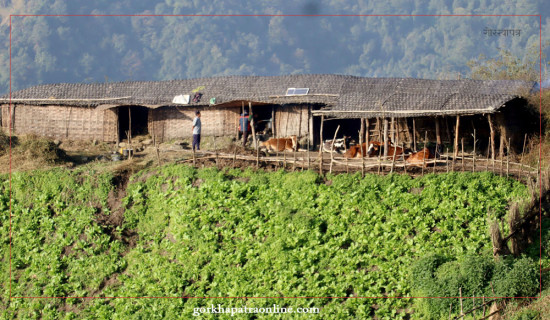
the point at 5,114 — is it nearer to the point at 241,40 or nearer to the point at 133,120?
the point at 133,120

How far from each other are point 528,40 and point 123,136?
2691 inches

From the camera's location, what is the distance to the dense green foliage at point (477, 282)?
1434cm

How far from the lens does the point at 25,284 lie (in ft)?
56.0

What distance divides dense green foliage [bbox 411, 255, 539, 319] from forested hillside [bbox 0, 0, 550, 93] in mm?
67246

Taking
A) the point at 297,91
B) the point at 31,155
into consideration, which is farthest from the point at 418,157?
the point at 31,155

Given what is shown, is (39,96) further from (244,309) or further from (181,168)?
(244,309)

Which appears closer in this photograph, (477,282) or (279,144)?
(477,282)

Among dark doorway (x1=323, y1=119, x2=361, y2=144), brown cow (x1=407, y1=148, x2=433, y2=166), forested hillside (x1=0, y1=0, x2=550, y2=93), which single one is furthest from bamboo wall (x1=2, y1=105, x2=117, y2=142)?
forested hillside (x1=0, y1=0, x2=550, y2=93)

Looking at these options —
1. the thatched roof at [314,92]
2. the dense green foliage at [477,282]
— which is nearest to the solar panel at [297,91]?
the thatched roof at [314,92]

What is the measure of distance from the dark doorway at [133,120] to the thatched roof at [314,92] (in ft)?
1.54

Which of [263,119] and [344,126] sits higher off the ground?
[263,119]

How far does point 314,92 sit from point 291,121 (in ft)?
3.92

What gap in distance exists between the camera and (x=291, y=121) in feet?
79.4

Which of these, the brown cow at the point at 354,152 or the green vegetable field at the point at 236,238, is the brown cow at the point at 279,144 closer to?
the brown cow at the point at 354,152
